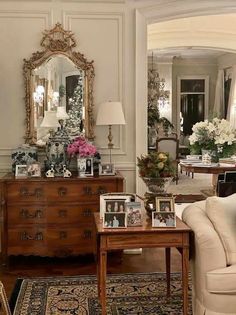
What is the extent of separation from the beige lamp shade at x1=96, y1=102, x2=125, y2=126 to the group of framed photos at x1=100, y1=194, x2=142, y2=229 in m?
1.64

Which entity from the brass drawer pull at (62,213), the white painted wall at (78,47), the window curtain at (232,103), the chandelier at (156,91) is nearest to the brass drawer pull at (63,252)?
the brass drawer pull at (62,213)

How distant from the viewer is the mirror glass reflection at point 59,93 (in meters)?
5.12

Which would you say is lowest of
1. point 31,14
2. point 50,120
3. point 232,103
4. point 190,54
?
point 50,120

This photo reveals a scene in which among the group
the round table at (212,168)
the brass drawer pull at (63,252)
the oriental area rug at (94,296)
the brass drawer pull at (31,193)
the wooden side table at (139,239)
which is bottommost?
the oriental area rug at (94,296)

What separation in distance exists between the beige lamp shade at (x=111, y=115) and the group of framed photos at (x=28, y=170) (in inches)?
31.5

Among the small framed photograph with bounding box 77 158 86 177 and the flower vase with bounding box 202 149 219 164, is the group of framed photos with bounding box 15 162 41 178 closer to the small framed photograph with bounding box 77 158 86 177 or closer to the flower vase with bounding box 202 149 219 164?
the small framed photograph with bounding box 77 158 86 177

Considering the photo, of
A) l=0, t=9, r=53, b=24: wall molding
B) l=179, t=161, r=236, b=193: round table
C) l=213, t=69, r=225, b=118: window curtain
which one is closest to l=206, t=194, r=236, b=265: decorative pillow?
l=0, t=9, r=53, b=24: wall molding

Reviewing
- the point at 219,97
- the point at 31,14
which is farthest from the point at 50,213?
the point at 219,97

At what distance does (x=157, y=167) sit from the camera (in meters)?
3.36

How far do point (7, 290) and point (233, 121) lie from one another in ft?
28.1

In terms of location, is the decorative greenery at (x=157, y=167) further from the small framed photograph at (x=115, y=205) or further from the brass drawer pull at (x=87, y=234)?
the brass drawer pull at (x=87, y=234)

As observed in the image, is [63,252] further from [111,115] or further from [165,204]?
[165,204]

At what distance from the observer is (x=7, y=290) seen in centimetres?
408

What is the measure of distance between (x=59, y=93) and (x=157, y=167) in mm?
2214
